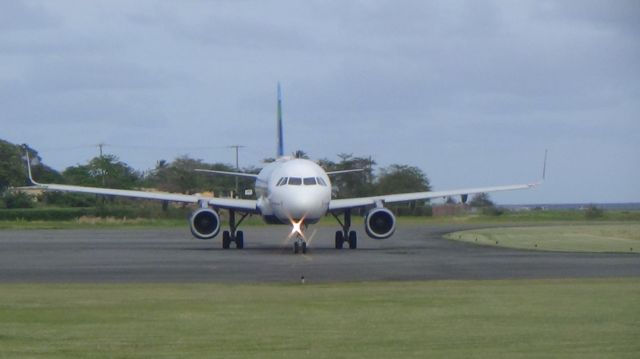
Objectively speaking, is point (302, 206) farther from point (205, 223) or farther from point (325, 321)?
point (325, 321)

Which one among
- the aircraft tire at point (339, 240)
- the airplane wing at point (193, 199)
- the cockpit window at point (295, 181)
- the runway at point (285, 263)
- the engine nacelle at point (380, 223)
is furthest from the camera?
the airplane wing at point (193, 199)

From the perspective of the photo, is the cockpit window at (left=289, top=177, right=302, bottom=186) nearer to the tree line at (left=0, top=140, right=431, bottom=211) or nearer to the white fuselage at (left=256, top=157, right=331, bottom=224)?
the white fuselage at (left=256, top=157, right=331, bottom=224)

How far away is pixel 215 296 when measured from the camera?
20.2m

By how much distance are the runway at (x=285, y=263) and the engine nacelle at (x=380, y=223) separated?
1.76 ft

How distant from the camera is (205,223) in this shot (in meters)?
42.4

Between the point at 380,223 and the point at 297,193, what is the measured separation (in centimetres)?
369

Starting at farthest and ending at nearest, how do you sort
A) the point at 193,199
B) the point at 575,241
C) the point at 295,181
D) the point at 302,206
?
the point at 575,241, the point at 193,199, the point at 295,181, the point at 302,206

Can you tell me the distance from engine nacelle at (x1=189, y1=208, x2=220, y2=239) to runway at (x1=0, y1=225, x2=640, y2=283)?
54cm

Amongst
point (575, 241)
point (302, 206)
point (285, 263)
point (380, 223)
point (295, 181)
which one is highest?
point (295, 181)

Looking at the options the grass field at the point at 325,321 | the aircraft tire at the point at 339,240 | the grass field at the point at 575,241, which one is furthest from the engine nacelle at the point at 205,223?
the grass field at the point at 325,321

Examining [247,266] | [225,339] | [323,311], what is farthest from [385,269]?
[225,339]

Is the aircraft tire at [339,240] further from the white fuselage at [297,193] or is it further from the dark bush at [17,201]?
the dark bush at [17,201]

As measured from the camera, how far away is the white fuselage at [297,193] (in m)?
40.1

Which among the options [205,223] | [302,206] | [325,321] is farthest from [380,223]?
[325,321]
